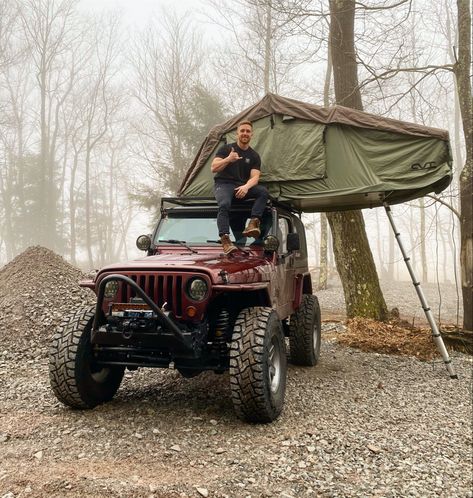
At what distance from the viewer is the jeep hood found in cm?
399

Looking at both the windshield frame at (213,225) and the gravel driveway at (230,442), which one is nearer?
the gravel driveway at (230,442)

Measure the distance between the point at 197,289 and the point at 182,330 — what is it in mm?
380

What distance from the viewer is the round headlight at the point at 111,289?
4172 millimetres

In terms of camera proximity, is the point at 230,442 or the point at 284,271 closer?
the point at 230,442

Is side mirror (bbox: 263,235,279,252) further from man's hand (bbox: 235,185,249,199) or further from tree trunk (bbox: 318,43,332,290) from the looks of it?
tree trunk (bbox: 318,43,332,290)

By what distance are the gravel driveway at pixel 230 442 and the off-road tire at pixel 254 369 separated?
0.57 feet

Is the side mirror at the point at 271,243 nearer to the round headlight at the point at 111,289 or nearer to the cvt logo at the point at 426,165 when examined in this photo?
the round headlight at the point at 111,289

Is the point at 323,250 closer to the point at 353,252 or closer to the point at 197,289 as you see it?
the point at 353,252

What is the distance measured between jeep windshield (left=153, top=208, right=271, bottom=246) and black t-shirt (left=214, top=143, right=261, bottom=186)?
0.41 metres

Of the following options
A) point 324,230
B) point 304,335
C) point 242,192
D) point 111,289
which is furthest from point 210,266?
point 324,230

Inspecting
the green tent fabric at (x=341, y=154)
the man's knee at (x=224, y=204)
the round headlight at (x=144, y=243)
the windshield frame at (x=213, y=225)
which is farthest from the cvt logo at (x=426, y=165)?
the round headlight at (x=144, y=243)

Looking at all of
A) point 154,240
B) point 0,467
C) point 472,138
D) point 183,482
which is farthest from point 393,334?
point 0,467

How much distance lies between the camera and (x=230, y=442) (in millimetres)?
3705

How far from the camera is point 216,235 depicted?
17.7ft
